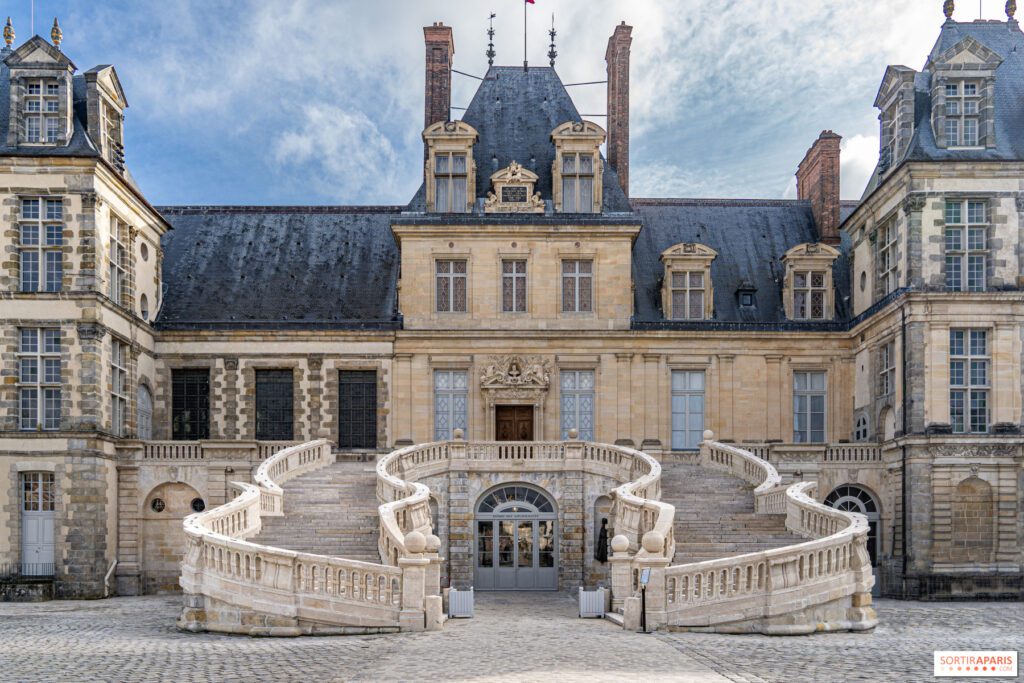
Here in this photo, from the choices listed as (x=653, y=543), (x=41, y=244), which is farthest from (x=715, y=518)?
(x=41, y=244)

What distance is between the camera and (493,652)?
1794cm

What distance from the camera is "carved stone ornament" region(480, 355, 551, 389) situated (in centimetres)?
3541

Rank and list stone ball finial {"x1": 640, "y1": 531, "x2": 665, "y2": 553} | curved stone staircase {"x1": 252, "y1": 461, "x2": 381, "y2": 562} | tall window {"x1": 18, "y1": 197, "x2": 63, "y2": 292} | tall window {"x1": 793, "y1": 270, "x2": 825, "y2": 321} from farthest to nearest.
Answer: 1. tall window {"x1": 793, "y1": 270, "x2": 825, "y2": 321}
2. tall window {"x1": 18, "y1": 197, "x2": 63, "y2": 292}
3. curved stone staircase {"x1": 252, "y1": 461, "x2": 381, "y2": 562}
4. stone ball finial {"x1": 640, "y1": 531, "x2": 665, "y2": 553}

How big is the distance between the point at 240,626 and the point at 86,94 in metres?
17.4

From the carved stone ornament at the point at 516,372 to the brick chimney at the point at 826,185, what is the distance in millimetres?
11096

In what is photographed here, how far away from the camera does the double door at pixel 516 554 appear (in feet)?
99.7

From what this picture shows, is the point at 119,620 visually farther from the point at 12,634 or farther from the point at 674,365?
the point at 674,365

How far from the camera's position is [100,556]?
1203 inches

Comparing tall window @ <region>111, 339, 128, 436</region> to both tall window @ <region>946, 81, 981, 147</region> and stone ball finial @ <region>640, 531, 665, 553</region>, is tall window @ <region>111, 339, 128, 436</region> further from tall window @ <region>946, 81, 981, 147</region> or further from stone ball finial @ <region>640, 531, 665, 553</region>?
tall window @ <region>946, 81, 981, 147</region>

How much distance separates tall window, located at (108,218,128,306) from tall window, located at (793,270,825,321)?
20224 mm

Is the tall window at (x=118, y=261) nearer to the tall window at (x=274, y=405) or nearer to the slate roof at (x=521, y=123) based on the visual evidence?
the tall window at (x=274, y=405)

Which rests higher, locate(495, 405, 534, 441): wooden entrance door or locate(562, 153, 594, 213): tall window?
locate(562, 153, 594, 213): tall window

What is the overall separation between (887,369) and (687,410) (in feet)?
20.3

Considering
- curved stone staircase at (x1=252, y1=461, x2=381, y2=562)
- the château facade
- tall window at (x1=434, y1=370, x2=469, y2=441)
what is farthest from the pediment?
tall window at (x1=434, y1=370, x2=469, y2=441)
